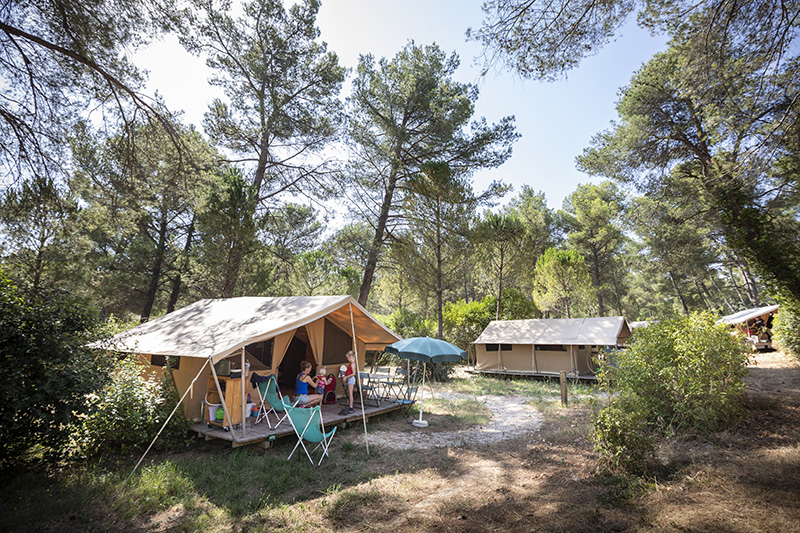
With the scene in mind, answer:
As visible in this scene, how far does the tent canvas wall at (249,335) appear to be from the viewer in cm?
541

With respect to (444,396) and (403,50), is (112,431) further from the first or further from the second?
(403,50)

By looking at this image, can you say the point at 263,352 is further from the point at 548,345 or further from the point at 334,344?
the point at 548,345

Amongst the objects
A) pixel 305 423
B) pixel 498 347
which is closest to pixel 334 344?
pixel 305 423

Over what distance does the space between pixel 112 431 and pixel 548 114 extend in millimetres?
9062

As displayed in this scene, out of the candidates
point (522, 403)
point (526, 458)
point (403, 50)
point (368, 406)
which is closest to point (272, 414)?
point (368, 406)

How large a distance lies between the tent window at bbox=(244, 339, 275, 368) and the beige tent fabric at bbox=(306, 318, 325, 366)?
92cm

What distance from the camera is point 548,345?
1305 cm

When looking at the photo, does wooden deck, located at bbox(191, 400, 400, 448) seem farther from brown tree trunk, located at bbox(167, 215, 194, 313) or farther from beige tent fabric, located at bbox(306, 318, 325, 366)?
brown tree trunk, located at bbox(167, 215, 194, 313)

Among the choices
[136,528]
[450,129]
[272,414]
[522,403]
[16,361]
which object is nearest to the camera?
[136,528]

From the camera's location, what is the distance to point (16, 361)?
11.9 ft

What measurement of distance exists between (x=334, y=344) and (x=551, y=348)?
866 cm

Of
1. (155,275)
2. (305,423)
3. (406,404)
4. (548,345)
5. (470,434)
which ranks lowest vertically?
(470,434)

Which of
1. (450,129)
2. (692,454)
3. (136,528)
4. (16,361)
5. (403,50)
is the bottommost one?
(136,528)

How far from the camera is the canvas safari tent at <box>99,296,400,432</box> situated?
17.6 ft
